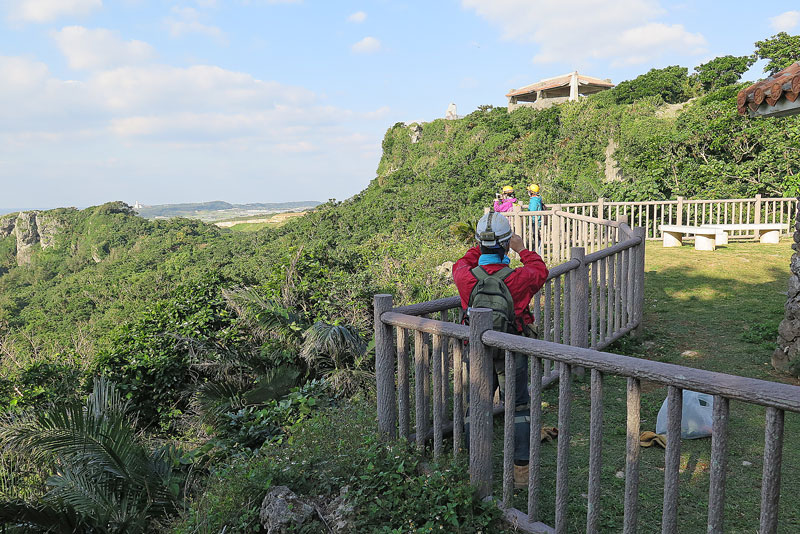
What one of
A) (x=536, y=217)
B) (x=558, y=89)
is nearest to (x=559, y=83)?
(x=558, y=89)

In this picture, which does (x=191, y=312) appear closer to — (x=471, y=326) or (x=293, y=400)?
(x=293, y=400)

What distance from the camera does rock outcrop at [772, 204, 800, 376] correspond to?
495cm

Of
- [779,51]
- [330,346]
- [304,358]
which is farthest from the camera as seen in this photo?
[779,51]

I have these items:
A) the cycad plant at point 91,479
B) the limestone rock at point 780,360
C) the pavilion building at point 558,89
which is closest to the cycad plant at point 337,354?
the cycad plant at point 91,479

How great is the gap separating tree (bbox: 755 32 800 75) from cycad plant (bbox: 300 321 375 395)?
2480cm

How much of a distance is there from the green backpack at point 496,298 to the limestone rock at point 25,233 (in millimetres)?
94374

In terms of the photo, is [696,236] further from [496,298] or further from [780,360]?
[496,298]

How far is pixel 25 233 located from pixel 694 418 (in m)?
98.6

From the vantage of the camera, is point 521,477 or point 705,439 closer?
point 521,477

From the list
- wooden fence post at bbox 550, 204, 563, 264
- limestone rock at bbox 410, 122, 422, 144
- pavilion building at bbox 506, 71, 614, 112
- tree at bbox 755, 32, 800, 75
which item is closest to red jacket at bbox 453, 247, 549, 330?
wooden fence post at bbox 550, 204, 563, 264

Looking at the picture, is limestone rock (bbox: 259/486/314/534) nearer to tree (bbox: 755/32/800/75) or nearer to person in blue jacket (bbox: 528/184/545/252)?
person in blue jacket (bbox: 528/184/545/252)

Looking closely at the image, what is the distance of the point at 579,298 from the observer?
502 centimetres

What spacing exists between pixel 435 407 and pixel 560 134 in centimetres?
2852

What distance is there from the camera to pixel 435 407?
11.1ft
